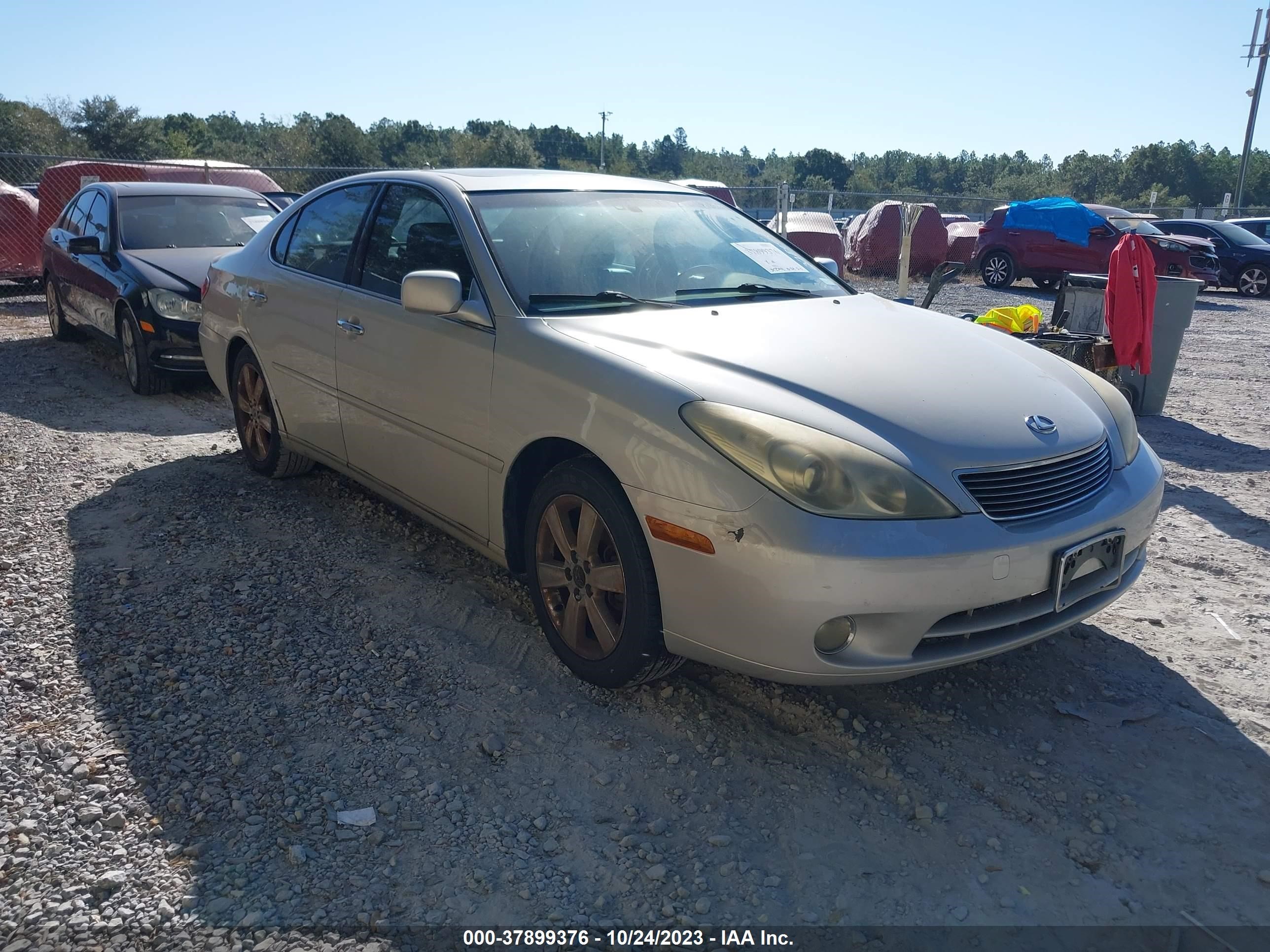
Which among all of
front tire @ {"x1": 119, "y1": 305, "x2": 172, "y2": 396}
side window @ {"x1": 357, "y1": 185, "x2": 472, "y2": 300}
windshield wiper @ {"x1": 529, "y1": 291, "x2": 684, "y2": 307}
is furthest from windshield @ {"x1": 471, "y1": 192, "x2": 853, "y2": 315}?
front tire @ {"x1": 119, "y1": 305, "x2": 172, "y2": 396}

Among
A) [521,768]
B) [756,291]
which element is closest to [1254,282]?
[756,291]

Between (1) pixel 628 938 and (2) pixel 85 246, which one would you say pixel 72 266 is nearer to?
(2) pixel 85 246

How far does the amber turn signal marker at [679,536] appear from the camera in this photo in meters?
2.73

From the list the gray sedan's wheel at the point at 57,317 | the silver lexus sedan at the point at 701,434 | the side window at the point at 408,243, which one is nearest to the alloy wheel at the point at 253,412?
the silver lexus sedan at the point at 701,434

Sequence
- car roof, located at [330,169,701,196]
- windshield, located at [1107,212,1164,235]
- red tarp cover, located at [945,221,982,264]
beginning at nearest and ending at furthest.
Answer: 1. car roof, located at [330,169,701,196]
2. windshield, located at [1107,212,1164,235]
3. red tarp cover, located at [945,221,982,264]

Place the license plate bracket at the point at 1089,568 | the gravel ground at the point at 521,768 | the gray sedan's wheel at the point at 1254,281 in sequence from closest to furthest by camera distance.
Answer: the gravel ground at the point at 521,768, the license plate bracket at the point at 1089,568, the gray sedan's wheel at the point at 1254,281

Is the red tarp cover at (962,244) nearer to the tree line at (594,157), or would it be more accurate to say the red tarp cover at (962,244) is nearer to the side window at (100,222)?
the tree line at (594,157)

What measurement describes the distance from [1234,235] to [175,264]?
20687 millimetres

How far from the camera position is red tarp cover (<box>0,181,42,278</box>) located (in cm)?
1320

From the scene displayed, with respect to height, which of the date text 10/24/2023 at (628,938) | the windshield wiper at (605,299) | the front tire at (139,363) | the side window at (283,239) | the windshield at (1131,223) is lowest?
the date text 10/24/2023 at (628,938)

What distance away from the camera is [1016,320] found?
782cm

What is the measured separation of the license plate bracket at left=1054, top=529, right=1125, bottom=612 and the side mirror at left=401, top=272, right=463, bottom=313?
7.06 ft

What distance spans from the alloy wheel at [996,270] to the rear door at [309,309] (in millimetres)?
17373

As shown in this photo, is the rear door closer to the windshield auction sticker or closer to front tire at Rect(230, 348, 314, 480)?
front tire at Rect(230, 348, 314, 480)
